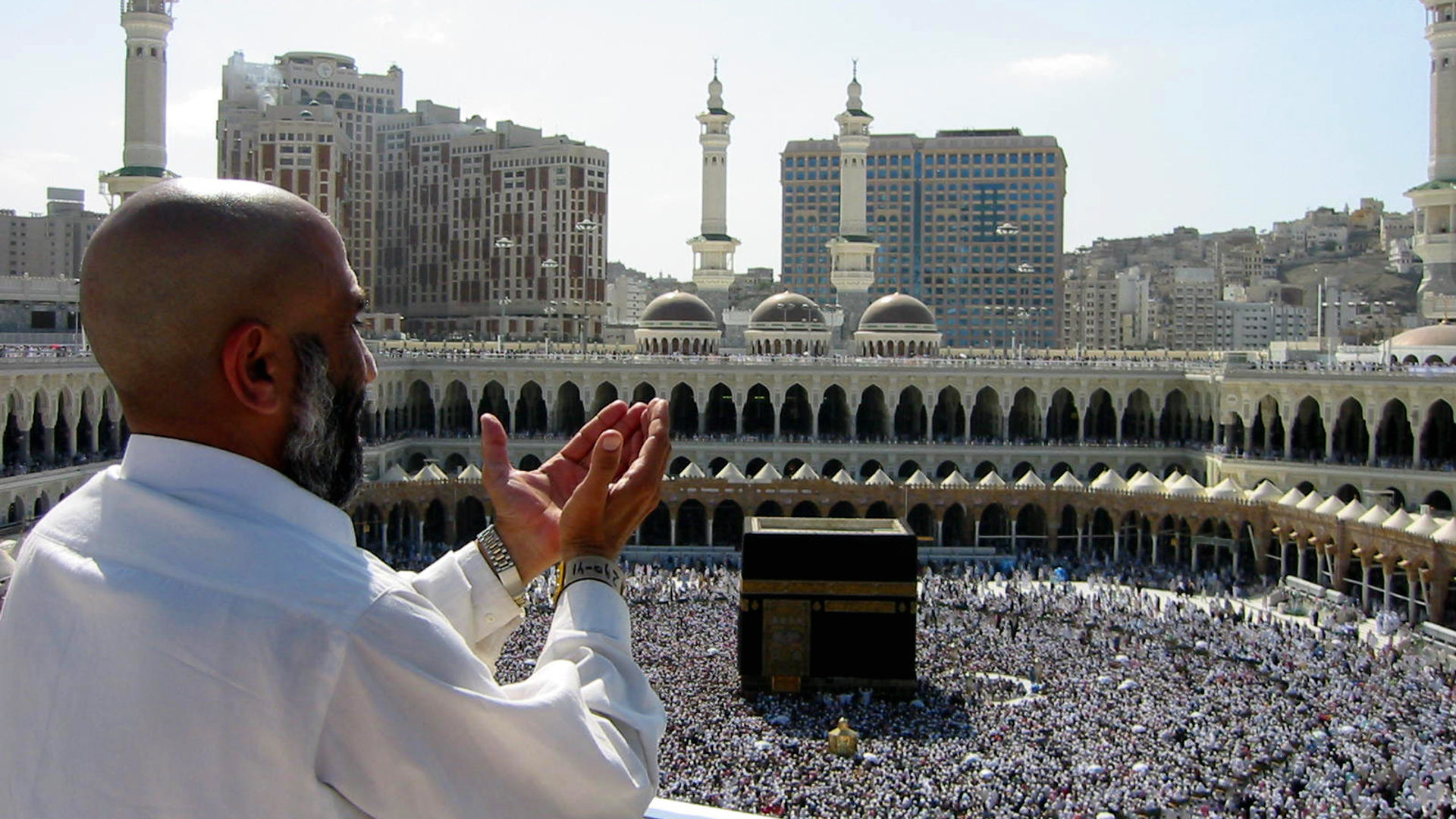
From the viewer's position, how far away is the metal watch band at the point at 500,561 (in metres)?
2.33

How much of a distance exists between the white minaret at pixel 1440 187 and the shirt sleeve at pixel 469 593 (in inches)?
1628

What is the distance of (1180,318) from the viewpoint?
97.2 meters

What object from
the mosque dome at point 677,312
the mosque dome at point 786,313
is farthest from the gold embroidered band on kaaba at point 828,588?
the mosque dome at point 786,313

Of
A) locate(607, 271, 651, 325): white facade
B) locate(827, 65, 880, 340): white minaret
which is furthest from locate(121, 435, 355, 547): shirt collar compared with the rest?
locate(607, 271, 651, 325): white facade

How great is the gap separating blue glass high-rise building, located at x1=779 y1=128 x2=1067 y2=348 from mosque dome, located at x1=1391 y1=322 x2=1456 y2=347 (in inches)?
1815

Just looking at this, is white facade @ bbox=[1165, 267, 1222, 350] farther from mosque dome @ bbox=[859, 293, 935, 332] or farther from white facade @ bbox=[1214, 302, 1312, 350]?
mosque dome @ bbox=[859, 293, 935, 332]

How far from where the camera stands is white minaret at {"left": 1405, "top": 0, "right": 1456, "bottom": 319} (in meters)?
37.2

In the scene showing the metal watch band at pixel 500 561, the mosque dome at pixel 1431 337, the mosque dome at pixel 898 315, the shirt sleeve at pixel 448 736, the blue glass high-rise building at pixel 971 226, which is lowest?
the shirt sleeve at pixel 448 736

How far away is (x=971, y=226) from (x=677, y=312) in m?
48.6

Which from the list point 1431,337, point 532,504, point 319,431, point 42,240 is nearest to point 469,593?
point 532,504

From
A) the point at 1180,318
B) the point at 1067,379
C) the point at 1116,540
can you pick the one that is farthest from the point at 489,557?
the point at 1180,318

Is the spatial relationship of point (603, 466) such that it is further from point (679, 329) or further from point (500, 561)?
point (679, 329)

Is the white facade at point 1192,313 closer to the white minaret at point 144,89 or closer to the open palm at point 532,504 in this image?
the white minaret at point 144,89

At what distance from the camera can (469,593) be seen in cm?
236
